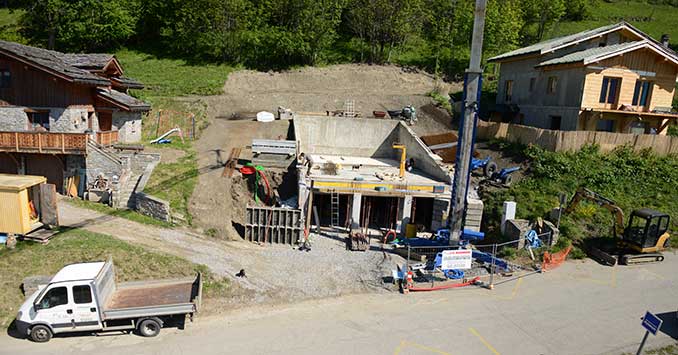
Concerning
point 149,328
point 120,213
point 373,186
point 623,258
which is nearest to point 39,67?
point 120,213

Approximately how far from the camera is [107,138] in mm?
26500

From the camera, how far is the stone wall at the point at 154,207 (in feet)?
70.9

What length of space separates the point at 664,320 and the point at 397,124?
24285 mm

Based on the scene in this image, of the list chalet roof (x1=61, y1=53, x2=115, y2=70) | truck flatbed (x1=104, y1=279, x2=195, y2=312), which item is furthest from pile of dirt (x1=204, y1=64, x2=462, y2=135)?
truck flatbed (x1=104, y1=279, x2=195, y2=312)

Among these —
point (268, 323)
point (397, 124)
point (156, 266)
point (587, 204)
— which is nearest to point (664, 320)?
point (587, 204)

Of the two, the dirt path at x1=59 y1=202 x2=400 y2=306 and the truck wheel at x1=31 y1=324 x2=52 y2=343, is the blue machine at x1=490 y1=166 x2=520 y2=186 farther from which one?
the truck wheel at x1=31 y1=324 x2=52 y2=343

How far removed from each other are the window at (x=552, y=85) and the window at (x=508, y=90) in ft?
18.6

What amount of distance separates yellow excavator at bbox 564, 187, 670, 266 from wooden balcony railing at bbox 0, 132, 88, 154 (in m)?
28.1

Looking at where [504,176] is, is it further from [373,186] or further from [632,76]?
[632,76]

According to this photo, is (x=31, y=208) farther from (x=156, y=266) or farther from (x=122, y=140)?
(x=122, y=140)

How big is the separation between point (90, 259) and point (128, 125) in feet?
52.9

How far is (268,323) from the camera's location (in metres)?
14.9

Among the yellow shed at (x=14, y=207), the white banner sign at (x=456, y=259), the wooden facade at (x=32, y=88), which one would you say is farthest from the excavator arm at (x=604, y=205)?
the wooden facade at (x=32, y=88)

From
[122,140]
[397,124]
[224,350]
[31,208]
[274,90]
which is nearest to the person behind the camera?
[224,350]
